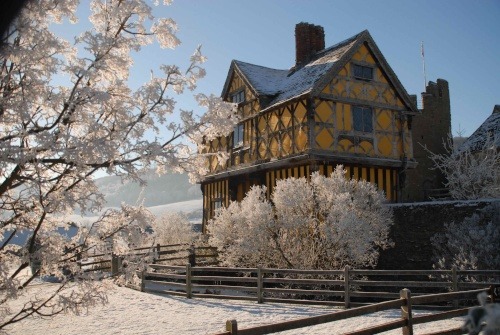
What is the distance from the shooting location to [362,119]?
18625mm

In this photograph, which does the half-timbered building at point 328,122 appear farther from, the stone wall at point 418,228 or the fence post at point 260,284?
the fence post at point 260,284

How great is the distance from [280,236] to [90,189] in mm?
10572

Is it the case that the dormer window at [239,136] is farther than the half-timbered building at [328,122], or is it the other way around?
the dormer window at [239,136]

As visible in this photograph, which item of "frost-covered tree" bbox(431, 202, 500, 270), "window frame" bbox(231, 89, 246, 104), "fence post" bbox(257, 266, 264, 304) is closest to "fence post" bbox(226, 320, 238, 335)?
"fence post" bbox(257, 266, 264, 304)

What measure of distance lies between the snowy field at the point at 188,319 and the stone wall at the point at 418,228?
4108 mm

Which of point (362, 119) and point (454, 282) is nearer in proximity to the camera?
point (454, 282)

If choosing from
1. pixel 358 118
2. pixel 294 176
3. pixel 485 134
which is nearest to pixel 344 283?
pixel 294 176

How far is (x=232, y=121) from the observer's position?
5.57 metres

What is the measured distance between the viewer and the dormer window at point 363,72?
18905 mm

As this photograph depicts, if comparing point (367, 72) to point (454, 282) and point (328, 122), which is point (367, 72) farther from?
point (454, 282)

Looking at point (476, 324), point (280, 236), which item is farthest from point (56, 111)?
point (280, 236)

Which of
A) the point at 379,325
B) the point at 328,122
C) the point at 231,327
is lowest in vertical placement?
the point at 379,325

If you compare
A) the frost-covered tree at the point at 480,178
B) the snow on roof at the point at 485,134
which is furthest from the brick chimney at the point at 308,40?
the snow on roof at the point at 485,134

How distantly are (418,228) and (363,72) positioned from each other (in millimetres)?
7908
